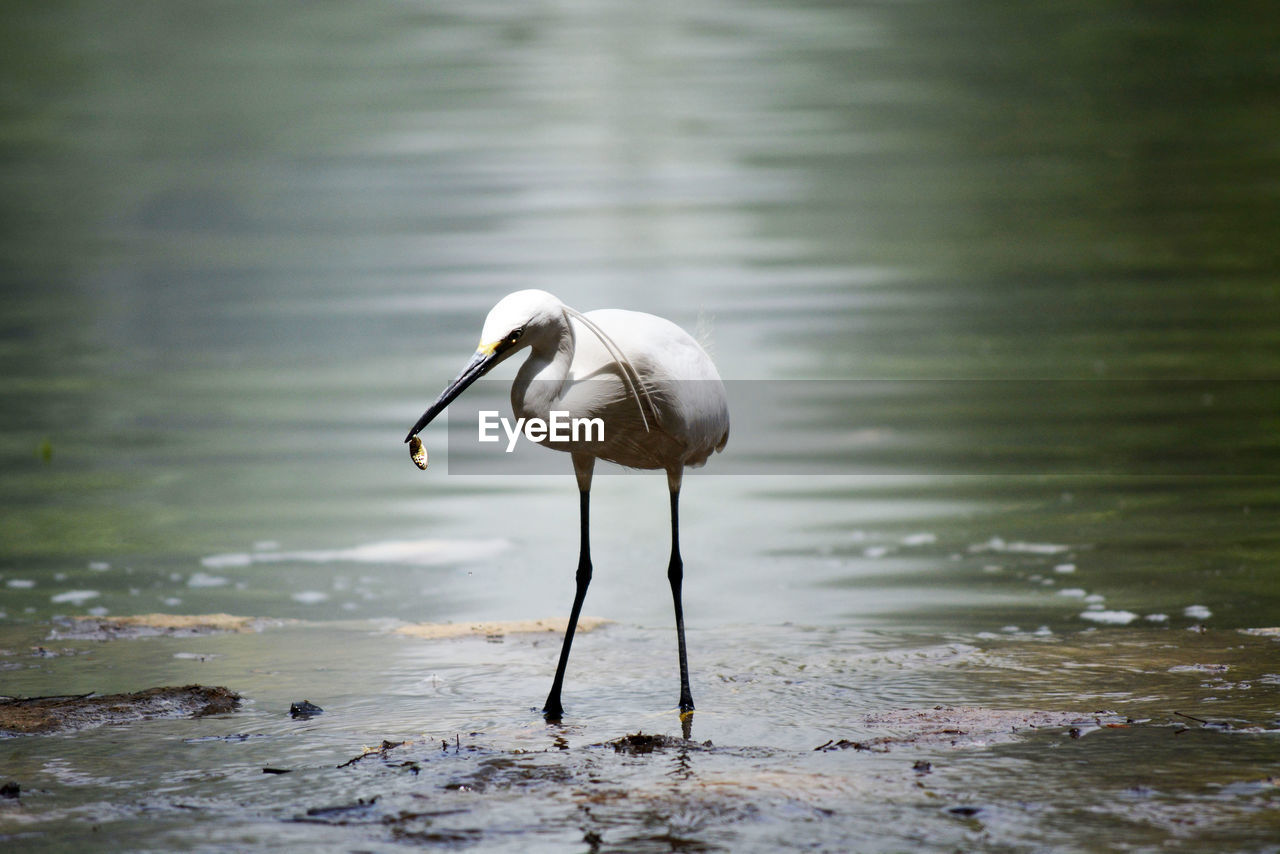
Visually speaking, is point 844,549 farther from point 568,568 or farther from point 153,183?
point 153,183

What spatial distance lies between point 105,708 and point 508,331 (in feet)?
5.70

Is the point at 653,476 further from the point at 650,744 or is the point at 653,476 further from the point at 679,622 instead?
the point at 650,744

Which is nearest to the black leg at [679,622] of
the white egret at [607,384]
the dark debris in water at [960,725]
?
the white egret at [607,384]

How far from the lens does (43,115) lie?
73.5ft

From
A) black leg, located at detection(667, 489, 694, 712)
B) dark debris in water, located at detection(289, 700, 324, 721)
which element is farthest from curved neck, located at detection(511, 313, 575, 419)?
dark debris in water, located at detection(289, 700, 324, 721)

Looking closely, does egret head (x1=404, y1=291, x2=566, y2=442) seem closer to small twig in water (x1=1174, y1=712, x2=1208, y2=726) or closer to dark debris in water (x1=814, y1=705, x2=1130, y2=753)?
dark debris in water (x1=814, y1=705, x2=1130, y2=753)

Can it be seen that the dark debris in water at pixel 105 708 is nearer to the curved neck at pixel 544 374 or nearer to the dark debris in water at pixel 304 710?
the dark debris in water at pixel 304 710

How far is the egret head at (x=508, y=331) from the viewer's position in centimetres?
433

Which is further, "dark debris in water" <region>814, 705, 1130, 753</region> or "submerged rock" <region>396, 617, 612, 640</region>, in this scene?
"submerged rock" <region>396, 617, 612, 640</region>

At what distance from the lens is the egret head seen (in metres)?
4.33

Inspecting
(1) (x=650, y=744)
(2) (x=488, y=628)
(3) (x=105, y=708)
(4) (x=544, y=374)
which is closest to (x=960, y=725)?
(1) (x=650, y=744)

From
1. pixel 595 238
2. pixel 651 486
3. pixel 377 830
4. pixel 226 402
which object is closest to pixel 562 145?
pixel 595 238

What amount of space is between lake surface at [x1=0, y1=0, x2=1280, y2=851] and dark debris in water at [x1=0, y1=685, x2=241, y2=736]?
0.35 ft

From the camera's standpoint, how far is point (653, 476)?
1124cm
